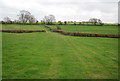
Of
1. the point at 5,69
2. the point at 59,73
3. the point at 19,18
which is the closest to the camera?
the point at 59,73

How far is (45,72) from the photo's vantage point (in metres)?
8.16

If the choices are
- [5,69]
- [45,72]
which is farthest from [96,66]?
[5,69]

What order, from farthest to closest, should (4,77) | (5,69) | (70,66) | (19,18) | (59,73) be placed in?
(19,18) → (70,66) → (5,69) → (59,73) → (4,77)

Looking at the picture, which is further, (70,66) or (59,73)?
(70,66)

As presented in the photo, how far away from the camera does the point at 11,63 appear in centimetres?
988

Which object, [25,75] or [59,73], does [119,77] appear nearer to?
[59,73]

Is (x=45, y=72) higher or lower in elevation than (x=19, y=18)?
Result: lower

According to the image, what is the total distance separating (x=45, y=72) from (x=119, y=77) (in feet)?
16.0

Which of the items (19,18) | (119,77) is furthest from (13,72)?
(19,18)

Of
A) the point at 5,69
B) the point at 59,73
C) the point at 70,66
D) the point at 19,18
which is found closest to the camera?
the point at 59,73

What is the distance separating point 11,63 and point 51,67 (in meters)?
3.48

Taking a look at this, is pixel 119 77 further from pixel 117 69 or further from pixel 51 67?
pixel 51 67

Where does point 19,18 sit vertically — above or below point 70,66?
above

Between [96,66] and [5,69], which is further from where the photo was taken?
[96,66]
